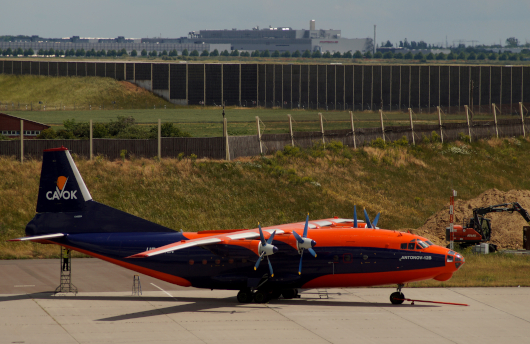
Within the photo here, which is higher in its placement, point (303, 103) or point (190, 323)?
point (303, 103)

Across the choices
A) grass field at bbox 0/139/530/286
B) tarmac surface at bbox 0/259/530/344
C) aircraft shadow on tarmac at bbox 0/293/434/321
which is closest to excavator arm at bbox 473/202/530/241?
grass field at bbox 0/139/530/286

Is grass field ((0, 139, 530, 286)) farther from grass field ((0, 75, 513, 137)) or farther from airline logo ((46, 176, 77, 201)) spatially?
grass field ((0, 75, 513, 137))

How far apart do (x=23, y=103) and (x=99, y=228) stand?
274 ft

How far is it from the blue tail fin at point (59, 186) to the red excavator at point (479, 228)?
85.1 ft

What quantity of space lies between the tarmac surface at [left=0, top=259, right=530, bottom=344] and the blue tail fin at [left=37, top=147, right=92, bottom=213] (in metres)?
4.37

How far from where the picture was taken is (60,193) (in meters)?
32.0

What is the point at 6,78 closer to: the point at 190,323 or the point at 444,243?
the point at 444,243

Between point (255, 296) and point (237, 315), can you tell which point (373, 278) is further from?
point (237, 315)

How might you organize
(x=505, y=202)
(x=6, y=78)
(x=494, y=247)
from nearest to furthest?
(x=494, y=247)
(x=505, y=202)
(x=6, y=78)

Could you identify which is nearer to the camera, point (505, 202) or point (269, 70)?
point (505, 202)

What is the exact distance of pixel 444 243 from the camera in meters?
45.6

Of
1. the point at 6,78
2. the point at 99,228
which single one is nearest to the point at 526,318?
the point at 99,228

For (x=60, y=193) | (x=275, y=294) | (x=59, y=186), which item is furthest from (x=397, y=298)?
(x=59, y=186)

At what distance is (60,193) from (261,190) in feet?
73.1
